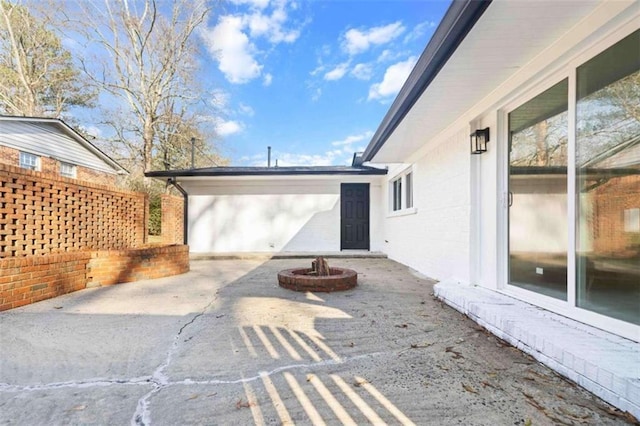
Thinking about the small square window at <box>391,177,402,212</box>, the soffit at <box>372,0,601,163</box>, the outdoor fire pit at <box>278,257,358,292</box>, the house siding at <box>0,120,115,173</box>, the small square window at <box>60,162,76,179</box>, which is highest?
the house siding at <box>0,120,115,173</box>

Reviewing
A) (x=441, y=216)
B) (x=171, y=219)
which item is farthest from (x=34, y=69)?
(x=441, y=216)

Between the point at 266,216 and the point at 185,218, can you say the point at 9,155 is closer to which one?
the point at 185,218

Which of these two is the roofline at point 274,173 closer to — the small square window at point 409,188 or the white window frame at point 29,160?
the small square window at point 409,188

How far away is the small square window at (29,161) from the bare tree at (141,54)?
582cm

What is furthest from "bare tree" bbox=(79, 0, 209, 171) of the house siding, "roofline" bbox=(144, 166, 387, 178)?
"roofline" bbox=(144, 166, 387, 178)

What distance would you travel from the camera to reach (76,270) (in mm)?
4672

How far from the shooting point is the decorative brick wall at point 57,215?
12.5 ft

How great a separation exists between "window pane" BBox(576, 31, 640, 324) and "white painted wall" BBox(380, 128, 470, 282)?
177 cm

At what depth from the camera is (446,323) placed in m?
→ 3.16

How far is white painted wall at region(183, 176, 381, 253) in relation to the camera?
10375 mm

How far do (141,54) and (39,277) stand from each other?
1622 cm

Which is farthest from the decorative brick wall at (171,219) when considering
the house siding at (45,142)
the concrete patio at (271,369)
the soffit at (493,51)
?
the soffit at (493,51)

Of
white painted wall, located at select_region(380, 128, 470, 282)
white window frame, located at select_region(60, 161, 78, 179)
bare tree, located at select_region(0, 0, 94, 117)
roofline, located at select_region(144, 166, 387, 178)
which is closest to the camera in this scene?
white painted wall, located at select_region(380, 128, 470, 282)

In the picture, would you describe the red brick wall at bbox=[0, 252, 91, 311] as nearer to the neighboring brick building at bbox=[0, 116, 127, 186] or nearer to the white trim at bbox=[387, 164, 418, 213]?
the white trim at bbox=[387, 164, 418, 213]
